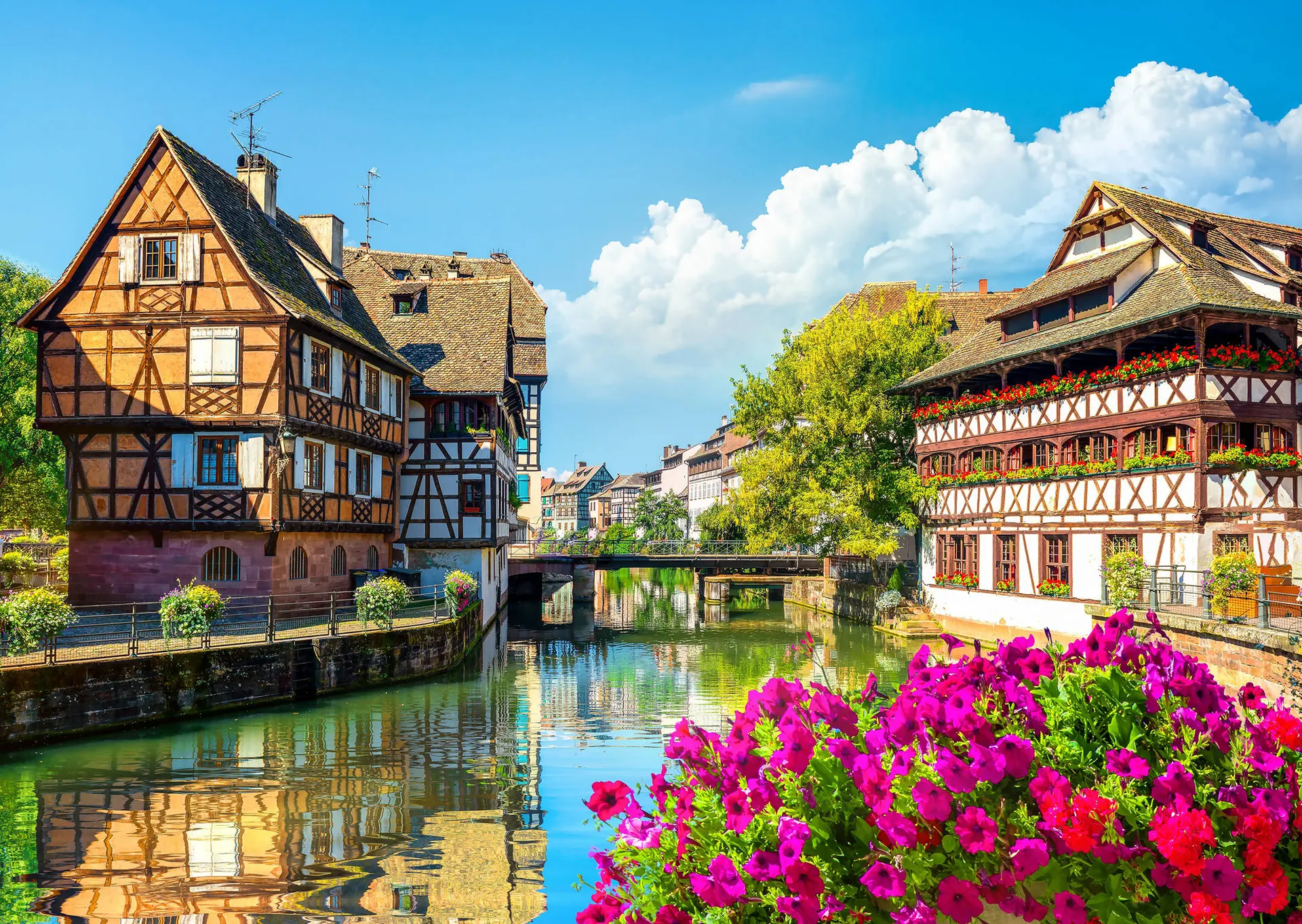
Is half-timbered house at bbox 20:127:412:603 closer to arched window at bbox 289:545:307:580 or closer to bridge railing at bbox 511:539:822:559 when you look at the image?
arched window at bbox 289:545:307:580

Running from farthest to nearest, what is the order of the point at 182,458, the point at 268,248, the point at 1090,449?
the point at 268,248, the point at 1090,449, the point at 182,458

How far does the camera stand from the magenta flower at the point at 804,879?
12.9 feet

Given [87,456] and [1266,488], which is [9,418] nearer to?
[87,456]

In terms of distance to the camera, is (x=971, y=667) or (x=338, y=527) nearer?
(x=971, y=667)

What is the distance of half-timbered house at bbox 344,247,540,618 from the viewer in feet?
116

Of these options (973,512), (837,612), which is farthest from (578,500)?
(973,512)

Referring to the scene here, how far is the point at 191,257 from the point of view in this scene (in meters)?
25.3

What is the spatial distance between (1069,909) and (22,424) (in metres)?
42.2

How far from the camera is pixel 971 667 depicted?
4840 mm

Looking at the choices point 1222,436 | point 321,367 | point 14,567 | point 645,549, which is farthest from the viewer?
point 645,549

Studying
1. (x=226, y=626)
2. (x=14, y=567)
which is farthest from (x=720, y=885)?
(x=14, y=567)

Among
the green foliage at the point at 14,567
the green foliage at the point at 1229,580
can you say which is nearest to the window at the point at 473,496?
the green foliage at the point at 14,567

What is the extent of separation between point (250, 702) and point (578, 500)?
141 m

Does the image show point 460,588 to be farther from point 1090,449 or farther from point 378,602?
point 1090,449
